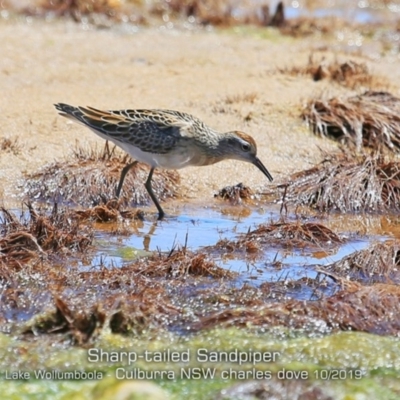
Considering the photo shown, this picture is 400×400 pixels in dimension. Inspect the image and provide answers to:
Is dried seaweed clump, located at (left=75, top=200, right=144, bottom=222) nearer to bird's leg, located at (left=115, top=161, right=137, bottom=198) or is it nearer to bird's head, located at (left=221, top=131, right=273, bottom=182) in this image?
bird's leg, located at (left=115, top=161, right=137, bottom=198)

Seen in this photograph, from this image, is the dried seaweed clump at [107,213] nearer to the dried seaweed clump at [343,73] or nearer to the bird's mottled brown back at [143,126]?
the bird's mottled brown back at [143,126]

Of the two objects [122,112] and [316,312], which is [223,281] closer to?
[316,312]

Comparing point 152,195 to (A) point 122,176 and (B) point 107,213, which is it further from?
(B) point 107,213

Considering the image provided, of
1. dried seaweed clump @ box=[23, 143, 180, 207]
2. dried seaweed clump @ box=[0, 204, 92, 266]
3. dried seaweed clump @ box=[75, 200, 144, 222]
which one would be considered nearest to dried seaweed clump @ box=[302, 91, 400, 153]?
dried seaweed clump @ box=[23, 143, 180, 207]

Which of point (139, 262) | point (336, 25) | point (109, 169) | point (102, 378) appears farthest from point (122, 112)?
Answer: point (336, 25)

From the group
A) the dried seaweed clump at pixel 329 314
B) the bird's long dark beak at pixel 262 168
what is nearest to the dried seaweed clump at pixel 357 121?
the bird's long dark beak at pixel 262 168

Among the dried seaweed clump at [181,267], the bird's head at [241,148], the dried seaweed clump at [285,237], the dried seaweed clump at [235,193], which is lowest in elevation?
the dried seaweed clump at [235,193]

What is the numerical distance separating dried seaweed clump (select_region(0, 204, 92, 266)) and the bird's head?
2185 mm

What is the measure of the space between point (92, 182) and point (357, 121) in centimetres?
332

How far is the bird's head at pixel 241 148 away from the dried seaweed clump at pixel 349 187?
1.24 ft

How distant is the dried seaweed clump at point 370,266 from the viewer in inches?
312

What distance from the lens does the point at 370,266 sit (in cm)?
802

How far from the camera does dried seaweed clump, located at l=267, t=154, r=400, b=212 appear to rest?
10.2 m

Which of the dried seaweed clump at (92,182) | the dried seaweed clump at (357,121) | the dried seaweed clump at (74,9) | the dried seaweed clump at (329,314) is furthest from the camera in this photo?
the dried seaweed clump at (74,9)
